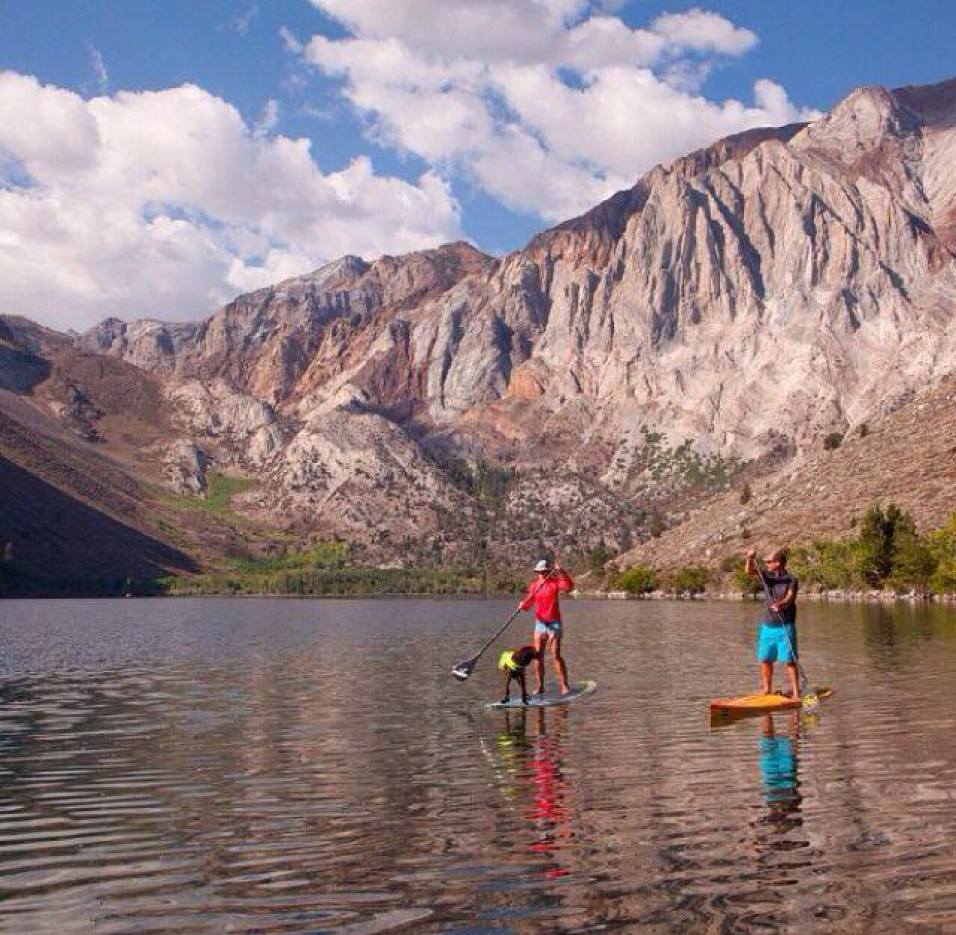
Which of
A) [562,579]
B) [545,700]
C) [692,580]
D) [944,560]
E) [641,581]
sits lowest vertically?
[545,700]

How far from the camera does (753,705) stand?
26.3m

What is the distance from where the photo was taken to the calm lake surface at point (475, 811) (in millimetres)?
11789

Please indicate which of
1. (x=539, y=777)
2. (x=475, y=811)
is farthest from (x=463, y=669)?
(x=475, y=811)

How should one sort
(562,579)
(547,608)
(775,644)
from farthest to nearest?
1. (562,579)
2. (547,608)
3. (775,644)

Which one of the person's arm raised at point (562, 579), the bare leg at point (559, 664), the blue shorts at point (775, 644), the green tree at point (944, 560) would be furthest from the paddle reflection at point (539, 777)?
the green tree at point (944, 560)

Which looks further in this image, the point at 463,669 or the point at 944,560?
the point at 944,560

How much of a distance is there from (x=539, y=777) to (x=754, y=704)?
8.73 metres

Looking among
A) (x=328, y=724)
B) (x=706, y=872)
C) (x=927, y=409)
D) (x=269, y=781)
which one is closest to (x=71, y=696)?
(x=328, y=724)

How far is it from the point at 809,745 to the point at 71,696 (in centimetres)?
2491

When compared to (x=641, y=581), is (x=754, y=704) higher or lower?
lower

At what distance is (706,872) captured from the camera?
12.9m

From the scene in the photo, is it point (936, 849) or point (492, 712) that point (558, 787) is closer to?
point (936, 849)

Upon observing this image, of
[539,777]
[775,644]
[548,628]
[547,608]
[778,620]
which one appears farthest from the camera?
[548,628]

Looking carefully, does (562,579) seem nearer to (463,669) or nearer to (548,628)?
(548,628)
